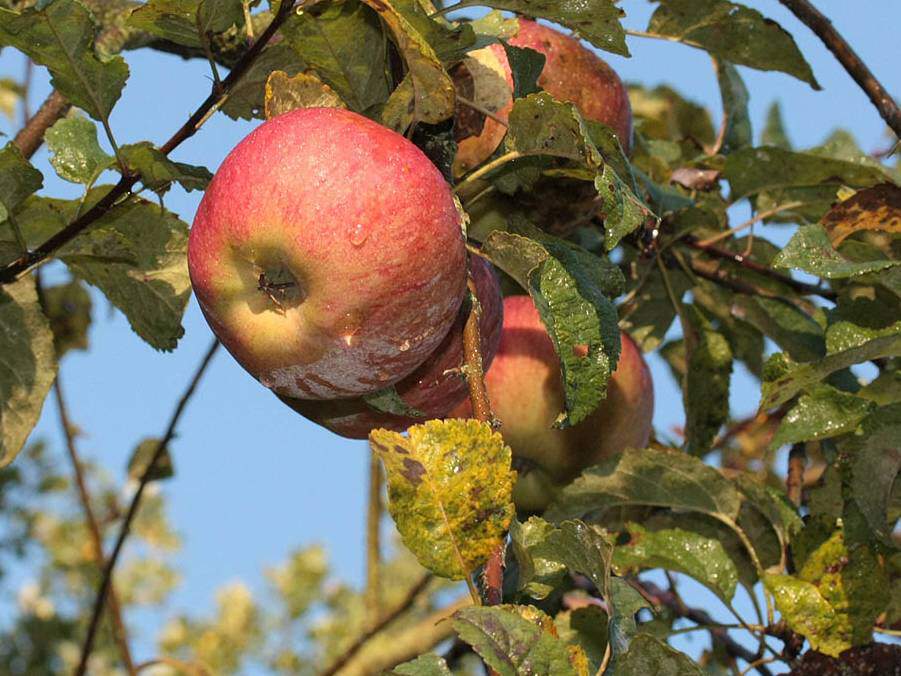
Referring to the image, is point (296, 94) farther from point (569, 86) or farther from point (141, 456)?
point (141, 456)

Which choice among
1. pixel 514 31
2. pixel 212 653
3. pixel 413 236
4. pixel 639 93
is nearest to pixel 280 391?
pixel 413 236

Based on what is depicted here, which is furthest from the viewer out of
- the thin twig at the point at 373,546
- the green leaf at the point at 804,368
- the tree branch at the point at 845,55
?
the thin twig at the point at 373,546

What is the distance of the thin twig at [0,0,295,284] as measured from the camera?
1258mm

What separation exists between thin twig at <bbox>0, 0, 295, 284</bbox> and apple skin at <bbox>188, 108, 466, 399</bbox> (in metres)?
0.13

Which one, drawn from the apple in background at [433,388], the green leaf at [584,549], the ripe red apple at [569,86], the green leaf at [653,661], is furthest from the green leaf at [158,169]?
the green leaf at [653,661]

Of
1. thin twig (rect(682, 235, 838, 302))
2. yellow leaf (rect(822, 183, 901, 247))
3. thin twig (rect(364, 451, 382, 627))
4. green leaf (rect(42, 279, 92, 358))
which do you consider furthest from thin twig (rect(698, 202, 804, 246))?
green leaf (rect(42, 279, 92, 358))

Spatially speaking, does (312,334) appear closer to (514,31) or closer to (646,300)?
(514,31)

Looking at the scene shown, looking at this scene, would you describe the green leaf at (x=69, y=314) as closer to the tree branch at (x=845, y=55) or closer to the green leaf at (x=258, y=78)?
the green leaf at (x=258, y=78)

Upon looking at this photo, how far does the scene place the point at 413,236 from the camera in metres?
1.09

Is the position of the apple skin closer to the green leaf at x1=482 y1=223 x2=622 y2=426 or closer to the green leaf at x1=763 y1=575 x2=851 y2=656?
the green leaf at x1=482 y1=223 x2=622 y2=426

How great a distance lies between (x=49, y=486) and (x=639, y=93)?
3.10 m

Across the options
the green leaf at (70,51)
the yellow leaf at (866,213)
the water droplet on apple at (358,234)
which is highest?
the green leaf at (70,51)

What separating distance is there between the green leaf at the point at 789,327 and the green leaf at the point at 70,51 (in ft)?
3.64

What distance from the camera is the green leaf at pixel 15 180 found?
1323mm
